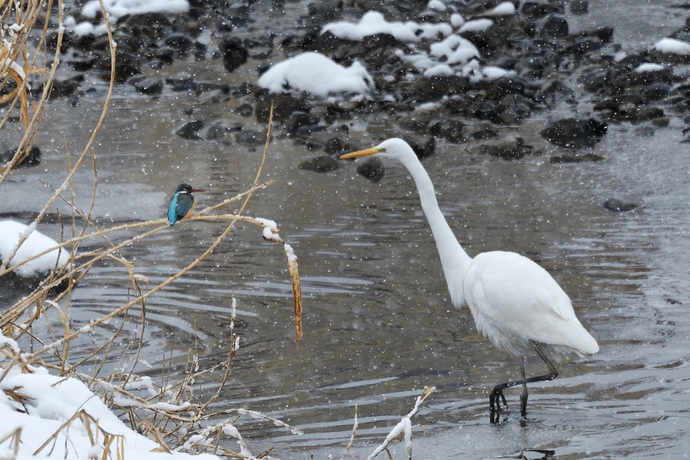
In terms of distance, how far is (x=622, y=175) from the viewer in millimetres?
9750

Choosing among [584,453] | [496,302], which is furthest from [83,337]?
[584,453]

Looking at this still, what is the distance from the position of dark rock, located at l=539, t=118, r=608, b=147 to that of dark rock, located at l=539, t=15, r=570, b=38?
5521mm

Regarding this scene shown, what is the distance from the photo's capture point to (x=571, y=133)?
11.0 meters

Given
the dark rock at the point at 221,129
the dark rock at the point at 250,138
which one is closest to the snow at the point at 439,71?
the dark rock at the point at 221,129

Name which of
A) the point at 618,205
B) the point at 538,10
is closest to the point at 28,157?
the point at 618,205

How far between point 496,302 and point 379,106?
24.9 ft

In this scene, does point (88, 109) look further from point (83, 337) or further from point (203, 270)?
point (83, 337)

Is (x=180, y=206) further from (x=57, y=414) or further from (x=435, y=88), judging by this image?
(x=435, y=88)

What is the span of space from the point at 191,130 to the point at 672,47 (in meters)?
7.39

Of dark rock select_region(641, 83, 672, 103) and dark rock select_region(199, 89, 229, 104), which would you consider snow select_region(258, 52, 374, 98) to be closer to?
dark rock select_region(199, 89, 229, 104)

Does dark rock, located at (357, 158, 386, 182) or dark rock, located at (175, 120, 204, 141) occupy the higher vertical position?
dark rock, located at (357, 158, 386, 182)

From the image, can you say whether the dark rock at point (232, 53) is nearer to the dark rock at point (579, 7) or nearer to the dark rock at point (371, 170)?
the dark rock at point (371, 170)

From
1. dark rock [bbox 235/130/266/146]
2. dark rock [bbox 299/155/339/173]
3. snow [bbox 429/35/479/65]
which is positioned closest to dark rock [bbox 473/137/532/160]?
dark rock [bbox 299/155/339/173]

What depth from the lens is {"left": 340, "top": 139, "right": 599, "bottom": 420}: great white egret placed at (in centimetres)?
502
